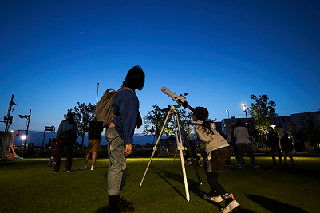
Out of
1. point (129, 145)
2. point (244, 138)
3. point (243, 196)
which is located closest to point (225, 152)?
point (243, 196)

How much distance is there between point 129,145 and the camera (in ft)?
9.47

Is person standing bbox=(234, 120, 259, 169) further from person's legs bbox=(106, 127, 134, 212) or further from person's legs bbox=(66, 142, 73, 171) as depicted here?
person's legs bbox=(66, 142, 73, 171)

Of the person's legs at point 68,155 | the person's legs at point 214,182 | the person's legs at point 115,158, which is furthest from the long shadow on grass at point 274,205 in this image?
the person's legs at point 68,155

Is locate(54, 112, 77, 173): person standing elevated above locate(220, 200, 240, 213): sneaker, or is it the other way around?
locate(54, 112, 77, 173): person standing

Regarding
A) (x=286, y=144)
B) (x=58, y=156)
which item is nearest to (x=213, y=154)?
(x=58, y=156)

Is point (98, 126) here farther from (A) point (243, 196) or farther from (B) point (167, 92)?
(A) point (243, 196)

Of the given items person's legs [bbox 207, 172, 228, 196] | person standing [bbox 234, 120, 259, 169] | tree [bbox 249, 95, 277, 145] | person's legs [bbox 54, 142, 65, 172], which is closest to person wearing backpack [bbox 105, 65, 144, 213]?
person's legs [bbox 207, 172, 228, 196]

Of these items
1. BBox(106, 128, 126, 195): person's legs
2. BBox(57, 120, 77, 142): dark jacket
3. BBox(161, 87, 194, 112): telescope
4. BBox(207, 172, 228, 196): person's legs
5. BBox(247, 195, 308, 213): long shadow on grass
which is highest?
BBox(161, 87, 194, 112): telescope

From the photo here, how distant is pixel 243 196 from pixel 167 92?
Result: 326 cm

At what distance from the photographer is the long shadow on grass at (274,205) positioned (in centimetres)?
290

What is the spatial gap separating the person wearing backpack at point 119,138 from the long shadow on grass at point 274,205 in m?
2.36

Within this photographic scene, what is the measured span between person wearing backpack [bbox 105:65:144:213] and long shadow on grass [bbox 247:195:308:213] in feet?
7.74

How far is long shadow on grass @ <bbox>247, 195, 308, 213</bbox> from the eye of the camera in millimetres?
2896

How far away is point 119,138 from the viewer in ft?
9.78
